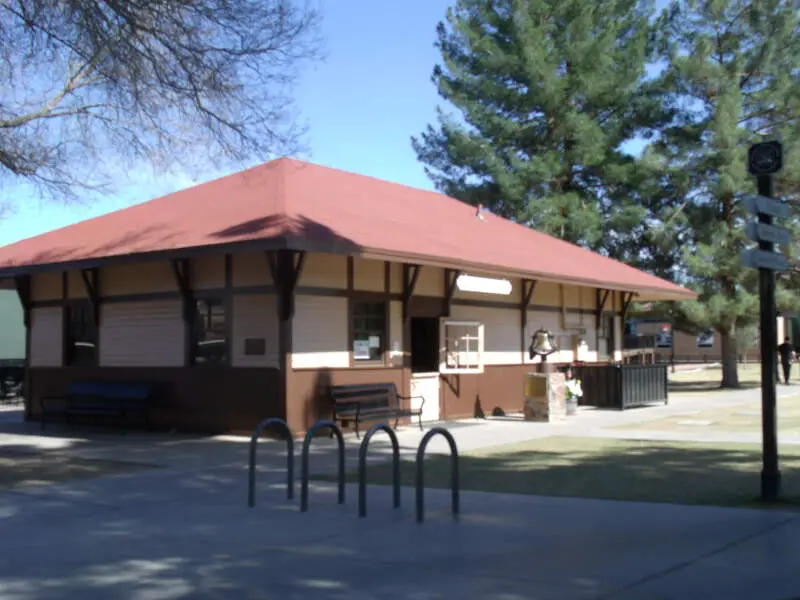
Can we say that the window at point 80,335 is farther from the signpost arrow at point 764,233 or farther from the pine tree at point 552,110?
the pine tree at point 552,110

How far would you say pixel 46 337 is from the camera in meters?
19.9

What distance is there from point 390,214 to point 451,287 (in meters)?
2.21

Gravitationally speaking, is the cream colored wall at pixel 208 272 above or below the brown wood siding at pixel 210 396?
above

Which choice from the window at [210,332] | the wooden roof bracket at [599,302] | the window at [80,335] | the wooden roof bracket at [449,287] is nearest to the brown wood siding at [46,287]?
the window at [80,335]

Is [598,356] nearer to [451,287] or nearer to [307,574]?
[451,287]

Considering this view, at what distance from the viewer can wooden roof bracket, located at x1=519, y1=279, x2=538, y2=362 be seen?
2188 centimetres

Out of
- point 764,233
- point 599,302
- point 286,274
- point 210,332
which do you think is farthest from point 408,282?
point 764,233

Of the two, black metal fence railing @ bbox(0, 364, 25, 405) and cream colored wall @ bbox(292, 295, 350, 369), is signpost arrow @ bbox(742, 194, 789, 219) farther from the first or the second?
black metal fence railing @ bbox(0, 364, 25, 405)

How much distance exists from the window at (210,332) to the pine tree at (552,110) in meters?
18.7

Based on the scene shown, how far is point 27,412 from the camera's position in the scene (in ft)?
65.6

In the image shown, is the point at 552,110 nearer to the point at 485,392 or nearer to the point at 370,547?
the point at 485,392

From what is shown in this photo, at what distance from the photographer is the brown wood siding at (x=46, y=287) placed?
19.8 meters

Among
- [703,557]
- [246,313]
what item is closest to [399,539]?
[703,557]

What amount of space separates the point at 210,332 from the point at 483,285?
6.03 meters
